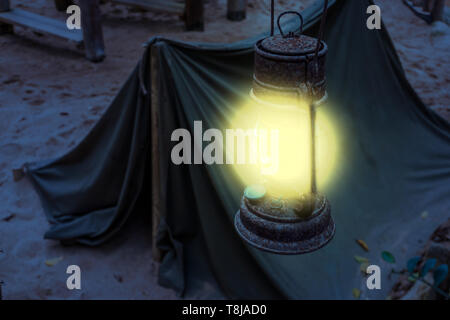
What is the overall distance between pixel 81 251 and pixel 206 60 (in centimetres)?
173

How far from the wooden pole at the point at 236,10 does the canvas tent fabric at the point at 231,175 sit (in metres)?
4.46

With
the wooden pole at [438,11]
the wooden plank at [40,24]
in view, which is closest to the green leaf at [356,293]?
the wooden plank at [40,24]

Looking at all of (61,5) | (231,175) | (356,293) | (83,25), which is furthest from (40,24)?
(356,293)

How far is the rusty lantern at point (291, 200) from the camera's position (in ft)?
3.87

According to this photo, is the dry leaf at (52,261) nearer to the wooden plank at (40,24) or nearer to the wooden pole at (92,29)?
the wooden pole at (92,29)

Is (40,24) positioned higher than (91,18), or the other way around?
(91,18)

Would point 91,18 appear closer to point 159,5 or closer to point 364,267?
point 159,5

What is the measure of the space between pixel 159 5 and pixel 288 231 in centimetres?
731

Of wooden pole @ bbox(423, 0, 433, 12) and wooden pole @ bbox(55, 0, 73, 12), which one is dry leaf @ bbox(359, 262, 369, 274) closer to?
wooden pole @ bbox(423, 0, 433, 12)

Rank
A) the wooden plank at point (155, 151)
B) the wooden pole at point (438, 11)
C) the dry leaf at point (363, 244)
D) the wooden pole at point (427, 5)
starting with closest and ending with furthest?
the wooden plank at point (155, 151), the dry leaf at point (363, 244), the wooden pole at point (438, 11), the wooden pole at point (427, 5)

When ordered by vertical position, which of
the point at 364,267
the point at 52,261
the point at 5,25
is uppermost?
the point at 5,25

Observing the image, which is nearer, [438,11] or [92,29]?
[92,29]

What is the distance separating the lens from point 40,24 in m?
7.32
